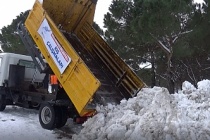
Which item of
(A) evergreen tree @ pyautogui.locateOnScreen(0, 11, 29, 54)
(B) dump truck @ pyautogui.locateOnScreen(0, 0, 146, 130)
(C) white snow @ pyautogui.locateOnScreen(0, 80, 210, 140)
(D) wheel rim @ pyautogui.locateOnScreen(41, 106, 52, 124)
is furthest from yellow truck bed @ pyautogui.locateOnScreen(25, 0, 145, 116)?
(A) evergreen tree @ pyautogui.locateOnScreen(0, 11, 29, 54)

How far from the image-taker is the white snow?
17.6 ft

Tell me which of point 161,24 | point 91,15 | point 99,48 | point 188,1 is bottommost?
point 99,48

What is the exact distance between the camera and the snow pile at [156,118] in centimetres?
534

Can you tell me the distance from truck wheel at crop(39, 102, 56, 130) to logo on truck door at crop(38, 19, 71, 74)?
977 mm

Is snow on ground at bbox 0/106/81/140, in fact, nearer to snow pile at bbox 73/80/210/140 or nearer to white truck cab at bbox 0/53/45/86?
snow pile at bbox 73/80/210/140

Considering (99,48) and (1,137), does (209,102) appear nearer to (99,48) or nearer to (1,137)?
(99,48)

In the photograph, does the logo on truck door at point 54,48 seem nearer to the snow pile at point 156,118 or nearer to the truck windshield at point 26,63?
the snow pile at point 156,118

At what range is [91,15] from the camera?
9234 mm

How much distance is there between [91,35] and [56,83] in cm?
215

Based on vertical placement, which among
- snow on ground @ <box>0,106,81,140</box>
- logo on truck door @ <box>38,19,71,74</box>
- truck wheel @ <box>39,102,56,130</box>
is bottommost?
snow on ground @ <box>0,106,81,140</box>

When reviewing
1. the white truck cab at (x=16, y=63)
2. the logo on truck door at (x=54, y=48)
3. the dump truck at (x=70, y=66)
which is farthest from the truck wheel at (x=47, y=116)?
the white truck cab at (x=16, y=63)

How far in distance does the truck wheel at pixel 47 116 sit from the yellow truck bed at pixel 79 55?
0.74 meters

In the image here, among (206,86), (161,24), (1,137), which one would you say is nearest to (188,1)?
(161,24)

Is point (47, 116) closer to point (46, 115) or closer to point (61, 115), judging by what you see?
point (46, 115)
